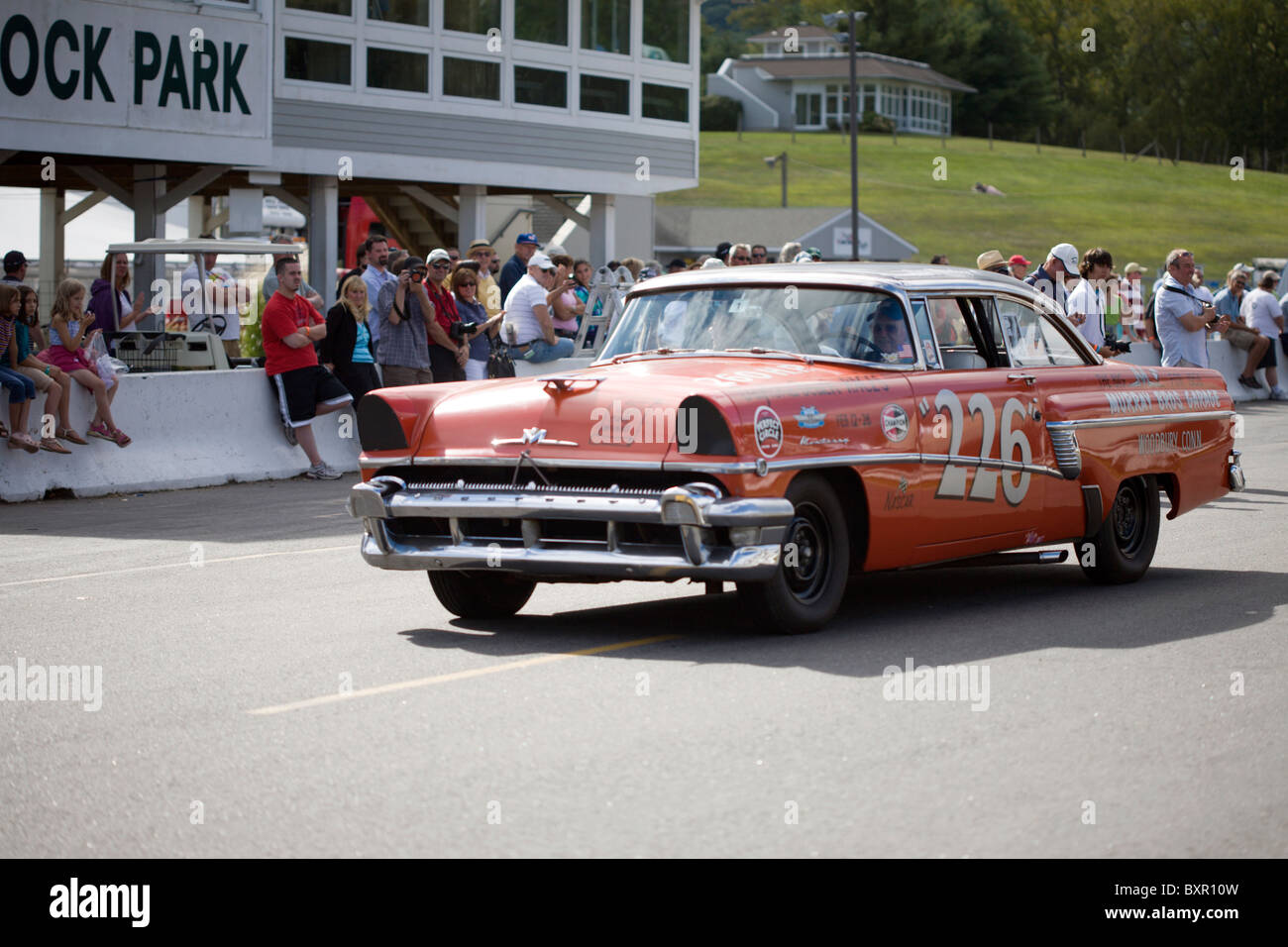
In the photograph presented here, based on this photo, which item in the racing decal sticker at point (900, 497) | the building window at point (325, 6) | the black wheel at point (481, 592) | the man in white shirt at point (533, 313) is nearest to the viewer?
the racing decal sticker at point (900, 497)

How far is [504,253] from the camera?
46.7 m

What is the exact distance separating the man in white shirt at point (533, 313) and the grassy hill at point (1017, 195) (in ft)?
188

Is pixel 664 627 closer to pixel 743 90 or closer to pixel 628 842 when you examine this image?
pixel 628 842

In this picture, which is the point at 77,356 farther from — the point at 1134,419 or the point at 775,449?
the point at 775,449

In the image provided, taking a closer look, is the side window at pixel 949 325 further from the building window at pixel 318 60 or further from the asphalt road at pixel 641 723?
the building window at pixel 318 60

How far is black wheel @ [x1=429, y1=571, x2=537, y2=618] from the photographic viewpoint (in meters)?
8.77

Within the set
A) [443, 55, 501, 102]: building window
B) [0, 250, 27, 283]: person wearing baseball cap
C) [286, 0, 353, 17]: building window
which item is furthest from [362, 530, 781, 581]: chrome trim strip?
[443, 55, 501, 102]: building window

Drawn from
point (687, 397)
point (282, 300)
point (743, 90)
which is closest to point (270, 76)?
point (282, 300)

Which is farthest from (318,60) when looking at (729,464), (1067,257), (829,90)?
(829,90)

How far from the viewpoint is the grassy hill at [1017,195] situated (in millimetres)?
91188

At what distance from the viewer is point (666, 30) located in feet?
120

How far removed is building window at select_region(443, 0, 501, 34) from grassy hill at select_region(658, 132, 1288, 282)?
41.7 m

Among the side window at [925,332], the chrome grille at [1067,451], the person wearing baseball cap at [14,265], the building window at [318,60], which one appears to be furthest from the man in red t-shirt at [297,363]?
the building window at [318,60]

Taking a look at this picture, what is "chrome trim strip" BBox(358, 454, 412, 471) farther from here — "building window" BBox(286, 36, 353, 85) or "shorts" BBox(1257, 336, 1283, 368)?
"shorts" BBox(1257, 336, 1283, 368)
